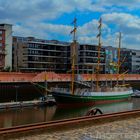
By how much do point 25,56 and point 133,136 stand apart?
134 m

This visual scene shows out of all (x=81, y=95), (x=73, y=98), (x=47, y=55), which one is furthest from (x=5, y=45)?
(x=73, y=98)

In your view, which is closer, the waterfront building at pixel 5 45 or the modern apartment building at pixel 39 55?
the waterfront building at pixel 5 45

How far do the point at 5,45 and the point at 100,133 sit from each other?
115 metres

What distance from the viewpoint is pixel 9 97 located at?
61750mm

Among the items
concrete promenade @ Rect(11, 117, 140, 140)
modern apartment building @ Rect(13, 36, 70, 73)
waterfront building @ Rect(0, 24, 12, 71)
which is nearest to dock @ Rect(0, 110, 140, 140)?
concrete promenade @ Rect(11, 117, 140, 140)

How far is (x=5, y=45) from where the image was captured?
5064 inches

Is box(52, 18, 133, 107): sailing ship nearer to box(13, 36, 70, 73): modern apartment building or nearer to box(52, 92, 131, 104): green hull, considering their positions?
box(52, 92, 131, 104): green hull

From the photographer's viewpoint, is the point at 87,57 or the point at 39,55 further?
the point at 87,57

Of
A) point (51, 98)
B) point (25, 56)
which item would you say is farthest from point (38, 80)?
point (25, 56)

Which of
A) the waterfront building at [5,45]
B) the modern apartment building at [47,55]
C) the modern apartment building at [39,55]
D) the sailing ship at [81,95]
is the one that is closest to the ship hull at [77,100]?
the sailing ship at [81,95]

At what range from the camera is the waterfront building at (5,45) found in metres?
125

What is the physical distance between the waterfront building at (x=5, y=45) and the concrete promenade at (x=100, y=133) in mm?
106076

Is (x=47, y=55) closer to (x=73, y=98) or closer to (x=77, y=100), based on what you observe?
(x=77, y=100)

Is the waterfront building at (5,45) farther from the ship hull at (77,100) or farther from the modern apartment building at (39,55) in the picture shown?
the ship hull at (77,100)
